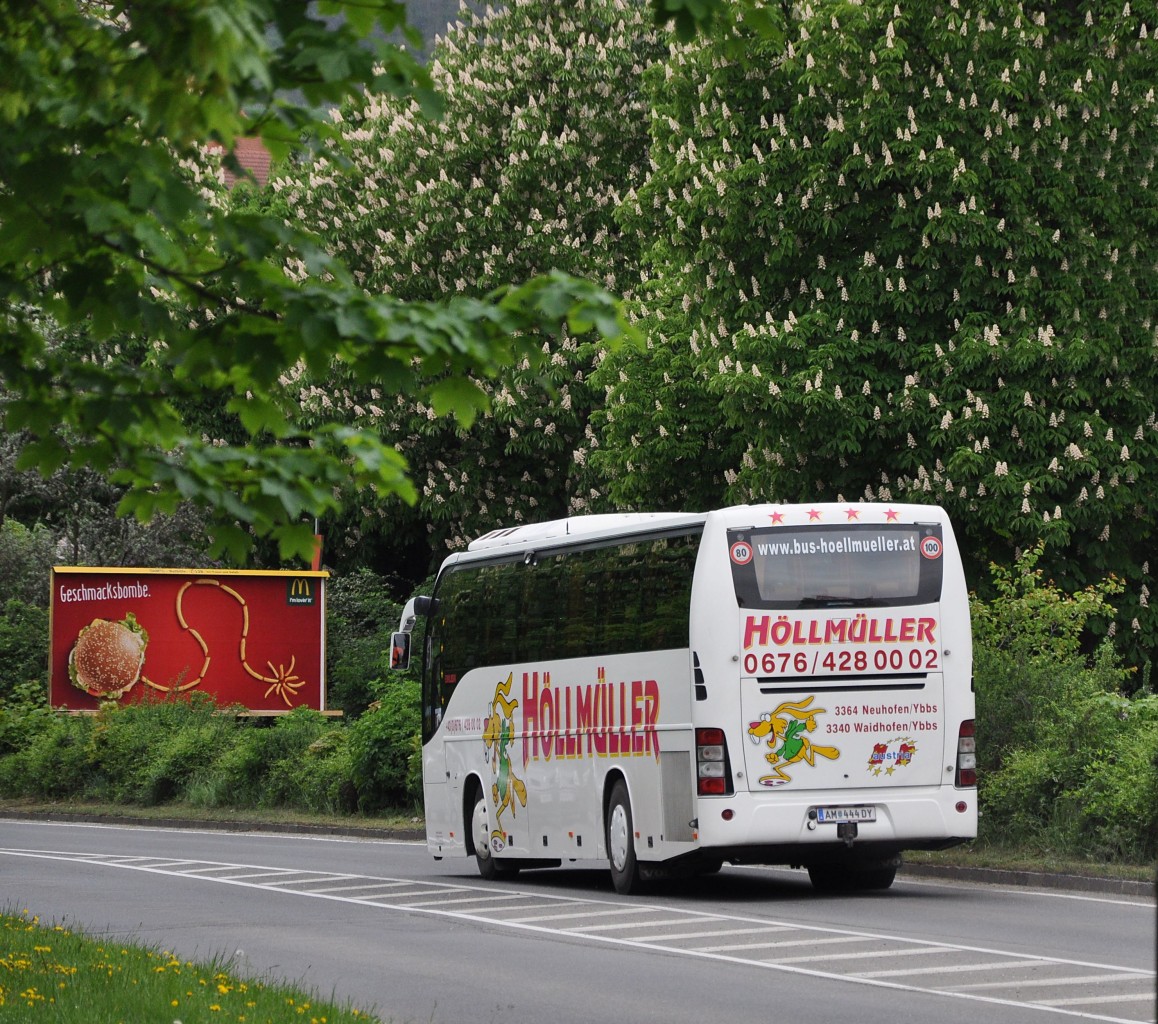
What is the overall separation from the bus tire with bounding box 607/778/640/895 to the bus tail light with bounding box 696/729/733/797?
1464mm

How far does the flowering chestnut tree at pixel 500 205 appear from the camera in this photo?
3847cm

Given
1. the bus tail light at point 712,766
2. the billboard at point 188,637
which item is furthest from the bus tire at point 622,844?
the billboard at point 188,637

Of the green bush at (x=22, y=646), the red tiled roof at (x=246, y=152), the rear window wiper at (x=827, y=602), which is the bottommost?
the rear window wiper at (x=827, y=602)

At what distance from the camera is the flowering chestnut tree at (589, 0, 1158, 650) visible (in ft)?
86.5

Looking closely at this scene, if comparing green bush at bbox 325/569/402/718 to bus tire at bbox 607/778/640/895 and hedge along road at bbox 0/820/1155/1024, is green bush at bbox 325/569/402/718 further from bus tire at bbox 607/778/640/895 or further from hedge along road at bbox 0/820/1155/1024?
bus tire at bbox 607/778/640/895

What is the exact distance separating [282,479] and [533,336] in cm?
98

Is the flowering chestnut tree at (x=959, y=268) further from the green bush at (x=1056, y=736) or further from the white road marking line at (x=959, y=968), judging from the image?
the white road marking line at (x=959, y=968)

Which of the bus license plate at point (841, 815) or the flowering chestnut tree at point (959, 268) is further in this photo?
the flowering chestnut tree at point (959, 268)

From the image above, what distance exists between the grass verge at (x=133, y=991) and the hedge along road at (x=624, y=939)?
0.70 m

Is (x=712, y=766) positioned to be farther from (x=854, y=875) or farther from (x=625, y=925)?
(x=854, y=875)

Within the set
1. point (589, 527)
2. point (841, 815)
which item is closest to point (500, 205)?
point (589, 527)

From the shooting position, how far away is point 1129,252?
2719 centimetres

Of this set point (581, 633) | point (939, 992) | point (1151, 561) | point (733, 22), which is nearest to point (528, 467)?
point (1151, 561)

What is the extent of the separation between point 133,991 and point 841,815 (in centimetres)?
792
